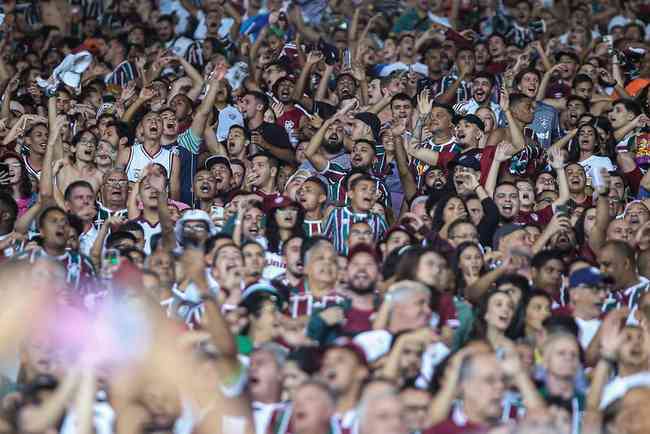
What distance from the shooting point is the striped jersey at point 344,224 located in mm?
11484

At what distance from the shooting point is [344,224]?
38.0ft

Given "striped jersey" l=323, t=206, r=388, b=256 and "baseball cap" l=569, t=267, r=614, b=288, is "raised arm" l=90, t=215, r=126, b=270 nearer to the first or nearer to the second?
"striped jersey" l=323, t=206, r=388, b=256

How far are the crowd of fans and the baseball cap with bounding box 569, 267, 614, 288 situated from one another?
0.11 feet

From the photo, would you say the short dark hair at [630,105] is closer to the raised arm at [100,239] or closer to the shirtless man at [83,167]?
the shirtless man at [83,167]

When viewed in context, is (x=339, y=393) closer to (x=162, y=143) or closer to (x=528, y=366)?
(x=528, y=366)

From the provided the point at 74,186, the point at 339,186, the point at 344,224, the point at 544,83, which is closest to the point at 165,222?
the point at 74,186

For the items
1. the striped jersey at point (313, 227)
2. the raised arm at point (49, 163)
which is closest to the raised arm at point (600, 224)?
the striped jersey at point (313, 227)

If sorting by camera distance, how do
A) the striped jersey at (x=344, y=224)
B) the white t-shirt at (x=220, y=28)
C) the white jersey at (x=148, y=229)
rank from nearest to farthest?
1. the white jersey at (x=148, y=229)
2. the striped jersey at (x=344, y=224)
3. the white t-shirt at (x=220, y=28)

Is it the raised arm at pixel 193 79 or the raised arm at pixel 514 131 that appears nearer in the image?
the raised arm at pixel 514 131

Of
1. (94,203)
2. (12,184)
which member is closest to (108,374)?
(94,203)

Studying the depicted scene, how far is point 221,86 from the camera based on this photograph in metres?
14.3

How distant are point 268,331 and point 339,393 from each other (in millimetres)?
963

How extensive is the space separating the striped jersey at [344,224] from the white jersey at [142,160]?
5.14 feet

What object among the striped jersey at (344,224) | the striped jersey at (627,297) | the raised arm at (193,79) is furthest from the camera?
the raised arm at (193,79)
